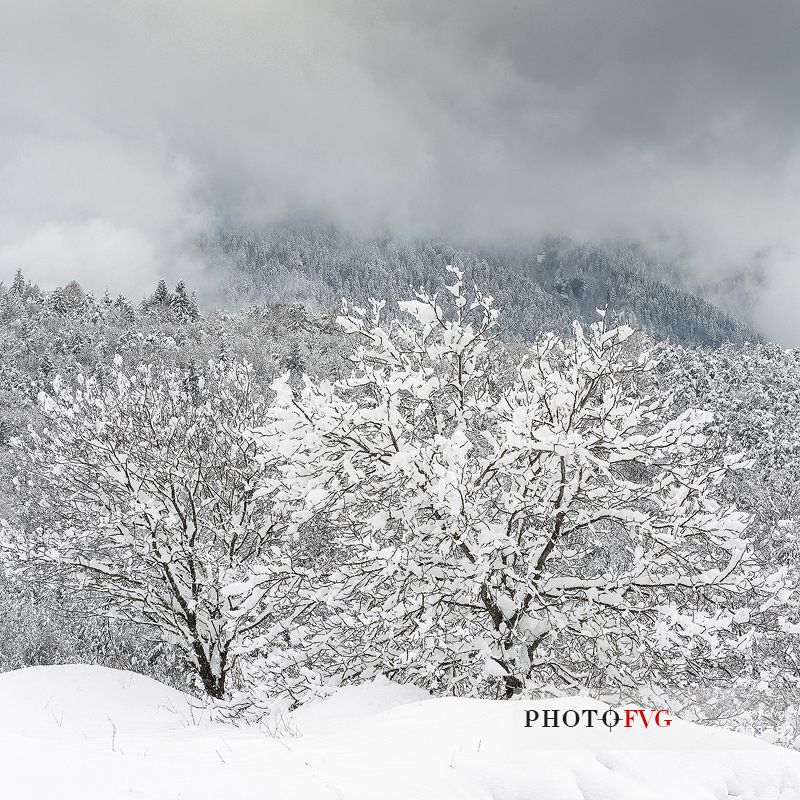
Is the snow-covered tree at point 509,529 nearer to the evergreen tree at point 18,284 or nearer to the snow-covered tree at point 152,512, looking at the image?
the snow-covered tree at point 152,512

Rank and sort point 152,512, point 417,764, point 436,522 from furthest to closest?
point 152,512 < point 436,522 < point 417,764

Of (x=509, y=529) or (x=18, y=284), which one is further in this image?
(x=18, y=284)

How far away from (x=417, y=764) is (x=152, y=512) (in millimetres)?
7712

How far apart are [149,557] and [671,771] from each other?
918 cm

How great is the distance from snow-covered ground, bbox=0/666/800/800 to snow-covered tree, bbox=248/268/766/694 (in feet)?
6.34

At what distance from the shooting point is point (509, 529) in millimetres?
7488

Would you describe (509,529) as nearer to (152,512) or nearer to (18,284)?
(152,512)

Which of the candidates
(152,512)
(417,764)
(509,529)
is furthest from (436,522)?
(152,512)

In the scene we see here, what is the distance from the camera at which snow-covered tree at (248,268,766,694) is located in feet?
22.1

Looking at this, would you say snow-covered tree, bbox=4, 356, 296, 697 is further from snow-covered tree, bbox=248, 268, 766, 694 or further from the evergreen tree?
the evergreen tree

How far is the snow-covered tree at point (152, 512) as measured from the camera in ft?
34.6

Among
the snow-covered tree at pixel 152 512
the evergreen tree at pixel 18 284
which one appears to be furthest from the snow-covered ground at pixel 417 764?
the evergreen tree at pixel 18 284

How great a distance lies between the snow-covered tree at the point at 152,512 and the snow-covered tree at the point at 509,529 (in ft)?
10.6

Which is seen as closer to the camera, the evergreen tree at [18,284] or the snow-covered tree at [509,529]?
the snow-covered tree at [509,529]
